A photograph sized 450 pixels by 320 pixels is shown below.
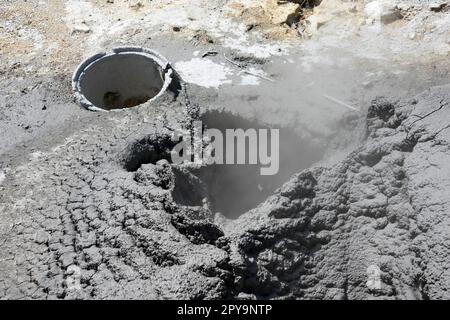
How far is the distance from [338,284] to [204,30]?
4.34 m

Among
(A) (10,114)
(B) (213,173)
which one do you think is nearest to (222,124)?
(B) (213,173)

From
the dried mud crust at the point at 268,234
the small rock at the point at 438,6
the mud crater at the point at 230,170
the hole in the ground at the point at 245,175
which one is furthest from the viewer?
the small rock at the point at 438,6

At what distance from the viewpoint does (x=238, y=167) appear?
4840 millimetres

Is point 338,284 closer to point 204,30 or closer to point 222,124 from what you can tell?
point 222,124

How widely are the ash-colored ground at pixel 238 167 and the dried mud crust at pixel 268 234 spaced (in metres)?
0.01

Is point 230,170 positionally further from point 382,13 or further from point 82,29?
point 82,29

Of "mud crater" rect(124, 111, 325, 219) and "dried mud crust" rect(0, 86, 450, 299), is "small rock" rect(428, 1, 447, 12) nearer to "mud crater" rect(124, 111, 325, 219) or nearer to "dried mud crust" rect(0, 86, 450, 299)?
"dried mud crust" rect(0, 86, 450, 299)

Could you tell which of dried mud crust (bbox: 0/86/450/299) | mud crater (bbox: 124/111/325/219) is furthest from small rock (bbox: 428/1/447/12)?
mud crater (bbox: 124/111/325/219)

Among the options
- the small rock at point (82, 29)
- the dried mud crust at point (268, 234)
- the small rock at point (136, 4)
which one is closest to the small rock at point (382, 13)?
the dried mud crust at point (268, 234)

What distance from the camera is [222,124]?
5.10 meters

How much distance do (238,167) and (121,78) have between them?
A: 2.37 metres

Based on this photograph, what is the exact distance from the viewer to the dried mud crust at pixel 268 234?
3371 millimetres

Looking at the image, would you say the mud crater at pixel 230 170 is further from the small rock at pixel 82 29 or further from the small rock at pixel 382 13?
the small rock at pixel 82 29
